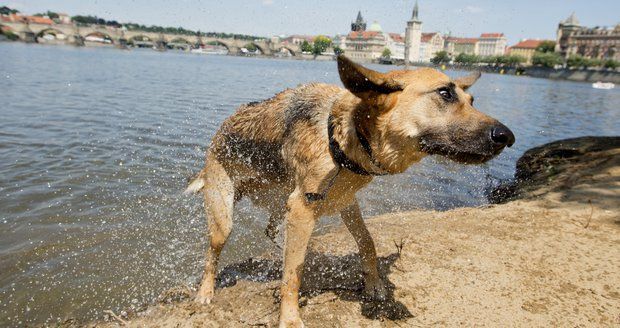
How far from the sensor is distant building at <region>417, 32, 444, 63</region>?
144625mm

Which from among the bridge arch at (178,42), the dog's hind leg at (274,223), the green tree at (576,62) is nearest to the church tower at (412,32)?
the dog's hind leg at (274,223)

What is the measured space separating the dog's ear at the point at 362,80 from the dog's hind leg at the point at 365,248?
4.63 feet

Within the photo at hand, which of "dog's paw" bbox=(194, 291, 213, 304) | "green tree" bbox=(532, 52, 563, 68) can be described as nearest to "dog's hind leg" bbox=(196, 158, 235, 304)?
"dog's paw" bbox=(194, 291, 213, 304)

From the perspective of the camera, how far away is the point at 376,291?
4.04m

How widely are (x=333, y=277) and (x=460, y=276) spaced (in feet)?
4.43

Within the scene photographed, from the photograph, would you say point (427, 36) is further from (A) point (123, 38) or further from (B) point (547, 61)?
(A) point (123, 38)

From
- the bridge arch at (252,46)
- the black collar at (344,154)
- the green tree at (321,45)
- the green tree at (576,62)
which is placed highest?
the bridge arch at (252,46)

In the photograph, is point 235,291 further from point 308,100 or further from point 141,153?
point 141,153

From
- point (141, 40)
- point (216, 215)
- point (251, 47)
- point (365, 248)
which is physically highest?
point (141, 40)

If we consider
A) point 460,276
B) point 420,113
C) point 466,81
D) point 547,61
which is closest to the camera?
point 420,113

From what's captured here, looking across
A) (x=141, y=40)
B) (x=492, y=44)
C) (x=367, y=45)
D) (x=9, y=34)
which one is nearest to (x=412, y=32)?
(x=367, y=45)

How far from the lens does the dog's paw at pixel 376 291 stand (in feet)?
13.1

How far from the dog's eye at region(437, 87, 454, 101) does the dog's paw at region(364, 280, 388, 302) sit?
2030 mm

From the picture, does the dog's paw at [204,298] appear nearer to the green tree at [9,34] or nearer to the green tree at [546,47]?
the green tree at [9,34]
